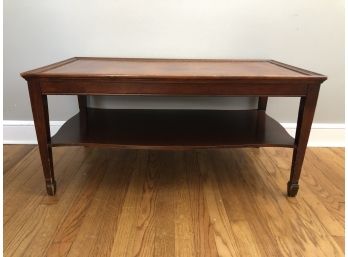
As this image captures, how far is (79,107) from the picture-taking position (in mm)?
1476

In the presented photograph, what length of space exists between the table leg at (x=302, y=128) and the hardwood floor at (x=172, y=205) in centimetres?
8

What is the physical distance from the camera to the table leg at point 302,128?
1023 mm

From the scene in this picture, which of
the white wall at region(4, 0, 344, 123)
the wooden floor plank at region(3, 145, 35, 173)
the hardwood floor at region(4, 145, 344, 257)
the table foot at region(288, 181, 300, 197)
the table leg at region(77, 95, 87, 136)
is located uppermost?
the white wall at region(4, 0, 344, 123)

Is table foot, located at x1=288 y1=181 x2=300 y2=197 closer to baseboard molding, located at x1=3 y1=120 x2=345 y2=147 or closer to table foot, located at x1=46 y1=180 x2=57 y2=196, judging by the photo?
baseboard molding, located at x1=3 y1=120 x2=345 y2=147

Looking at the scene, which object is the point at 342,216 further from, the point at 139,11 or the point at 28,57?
the point at 28,57

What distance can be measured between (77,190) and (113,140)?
0.27 metres

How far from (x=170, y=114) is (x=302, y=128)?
0.60 m

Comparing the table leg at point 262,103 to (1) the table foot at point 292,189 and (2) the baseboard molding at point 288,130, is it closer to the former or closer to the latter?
(2) the baseboard molding at point 288,130

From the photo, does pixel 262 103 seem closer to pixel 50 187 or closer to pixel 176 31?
pixel 176 31

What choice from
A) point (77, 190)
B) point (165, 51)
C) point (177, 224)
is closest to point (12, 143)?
point (77, 190)

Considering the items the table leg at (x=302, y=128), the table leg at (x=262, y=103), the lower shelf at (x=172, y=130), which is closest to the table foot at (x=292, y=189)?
the table leg at (x=302, y=128)

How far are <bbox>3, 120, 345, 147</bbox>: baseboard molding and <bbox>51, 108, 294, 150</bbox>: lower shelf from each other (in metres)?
0.30

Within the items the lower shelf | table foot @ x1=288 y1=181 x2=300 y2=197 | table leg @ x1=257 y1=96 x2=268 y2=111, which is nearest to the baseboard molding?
table leg @ x1=257 y1=96 x2=268 y2=111

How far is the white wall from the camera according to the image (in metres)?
1.42
